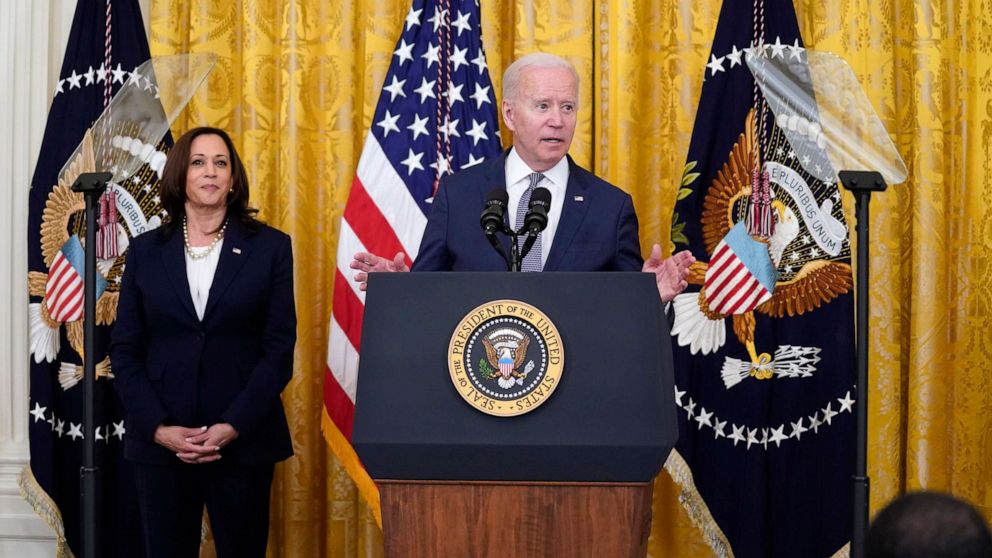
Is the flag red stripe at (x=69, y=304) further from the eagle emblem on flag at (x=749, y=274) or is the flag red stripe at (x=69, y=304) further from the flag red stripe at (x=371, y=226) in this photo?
the eagle emblem on flag at (x=749, y=274)

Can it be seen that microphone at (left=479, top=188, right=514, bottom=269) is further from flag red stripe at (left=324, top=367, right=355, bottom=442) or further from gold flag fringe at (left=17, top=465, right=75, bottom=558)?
gold flag fringe at (left=17, top=465, right=75, bottom=558)

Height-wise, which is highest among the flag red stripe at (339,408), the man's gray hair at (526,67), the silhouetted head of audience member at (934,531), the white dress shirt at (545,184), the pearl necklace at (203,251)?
the man's gray hair at (526,67)

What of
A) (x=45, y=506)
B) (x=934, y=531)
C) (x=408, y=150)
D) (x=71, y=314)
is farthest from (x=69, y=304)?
(x=934, y=531)

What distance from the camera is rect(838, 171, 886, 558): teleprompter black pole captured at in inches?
125

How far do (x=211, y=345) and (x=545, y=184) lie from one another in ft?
3.85

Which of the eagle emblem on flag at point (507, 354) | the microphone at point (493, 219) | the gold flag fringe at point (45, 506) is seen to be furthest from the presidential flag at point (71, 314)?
the eagle emblem on flag at point (507, 354)

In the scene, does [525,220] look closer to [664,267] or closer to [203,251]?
[664,267]

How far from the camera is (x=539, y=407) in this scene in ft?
7.29

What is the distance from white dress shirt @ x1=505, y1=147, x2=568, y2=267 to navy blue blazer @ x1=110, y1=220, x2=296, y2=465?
3.07ft

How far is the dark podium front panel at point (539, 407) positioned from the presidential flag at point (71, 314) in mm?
2404

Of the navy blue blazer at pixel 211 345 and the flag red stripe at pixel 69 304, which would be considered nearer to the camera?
the navy blue blazer at pixel 211 345

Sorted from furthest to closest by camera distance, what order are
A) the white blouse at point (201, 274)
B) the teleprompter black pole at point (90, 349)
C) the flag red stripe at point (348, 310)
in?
the flag red stripe at point (348, 310) → the white blouse at point (201, 274) → the teleprompter black pole at point (90, 349)

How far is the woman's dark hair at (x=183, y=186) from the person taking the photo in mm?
3705

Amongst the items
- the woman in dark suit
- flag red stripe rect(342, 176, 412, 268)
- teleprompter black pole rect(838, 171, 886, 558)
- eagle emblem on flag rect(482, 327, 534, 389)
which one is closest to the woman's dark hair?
the woman in dark suit
